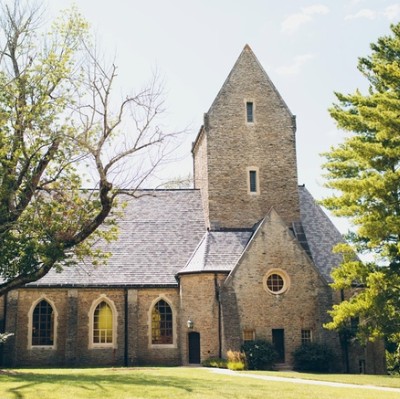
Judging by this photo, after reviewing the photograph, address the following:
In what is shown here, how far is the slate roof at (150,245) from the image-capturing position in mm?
32125

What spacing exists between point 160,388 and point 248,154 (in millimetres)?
19418

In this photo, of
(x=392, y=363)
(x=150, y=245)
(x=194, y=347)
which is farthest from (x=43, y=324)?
(x=392, y=363)

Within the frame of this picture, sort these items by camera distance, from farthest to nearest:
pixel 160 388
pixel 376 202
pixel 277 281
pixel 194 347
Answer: pixel 194 347 < pixel 277 281 < pixel 376 202 < pixel 160 388

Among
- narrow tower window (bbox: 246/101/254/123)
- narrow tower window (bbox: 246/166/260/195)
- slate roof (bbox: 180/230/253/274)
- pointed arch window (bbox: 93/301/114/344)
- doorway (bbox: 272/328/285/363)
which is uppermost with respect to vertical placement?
narrow tower window (bbox: 246/101/254/123)

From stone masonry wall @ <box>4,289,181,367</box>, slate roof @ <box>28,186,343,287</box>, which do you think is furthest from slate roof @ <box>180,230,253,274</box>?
stone masonry wall @ <box>4,289,181,367</box>

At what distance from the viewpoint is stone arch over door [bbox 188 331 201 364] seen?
101 feet

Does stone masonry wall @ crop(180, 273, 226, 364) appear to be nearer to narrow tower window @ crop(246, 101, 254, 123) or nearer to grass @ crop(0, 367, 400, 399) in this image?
grass @ crop(0, 367, 400, 399)

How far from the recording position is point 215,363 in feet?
93.8

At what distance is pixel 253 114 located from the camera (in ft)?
118

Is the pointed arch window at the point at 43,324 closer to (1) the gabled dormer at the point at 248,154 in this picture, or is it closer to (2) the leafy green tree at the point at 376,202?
(1) the gabled dormer at the point at 248,154

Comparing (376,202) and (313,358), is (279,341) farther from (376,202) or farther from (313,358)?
(376,202)

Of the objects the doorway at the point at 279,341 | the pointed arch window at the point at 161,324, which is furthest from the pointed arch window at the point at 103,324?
the doorway at the point at 279,341

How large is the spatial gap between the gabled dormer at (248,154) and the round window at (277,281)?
4.90 m

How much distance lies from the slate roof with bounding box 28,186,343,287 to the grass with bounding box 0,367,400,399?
9.45 metres
